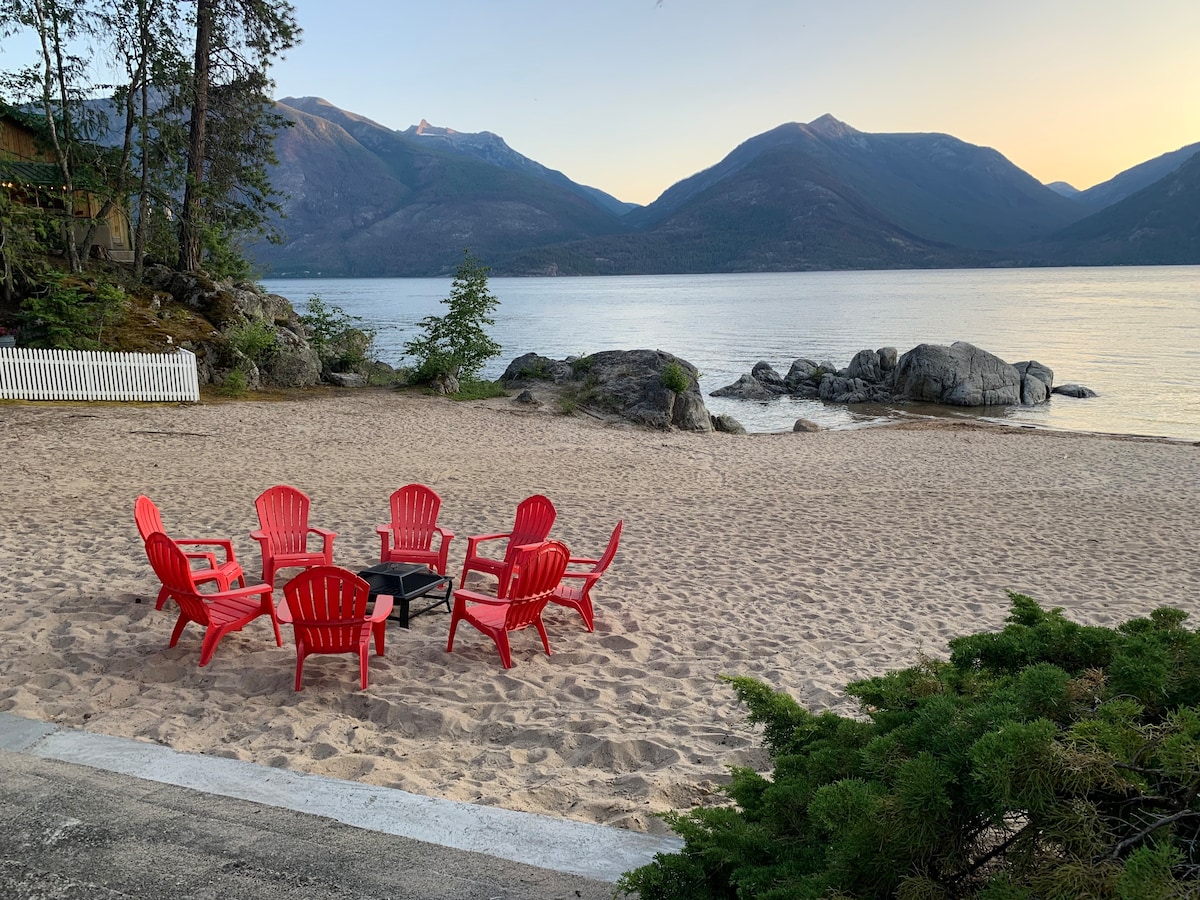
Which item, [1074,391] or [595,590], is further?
[1074,391]

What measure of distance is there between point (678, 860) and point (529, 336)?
2147 inches

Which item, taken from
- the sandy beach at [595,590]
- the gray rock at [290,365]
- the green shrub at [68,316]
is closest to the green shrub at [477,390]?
the gray rock at [290,365]

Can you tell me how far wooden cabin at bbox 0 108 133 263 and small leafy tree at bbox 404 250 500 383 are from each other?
9.69m

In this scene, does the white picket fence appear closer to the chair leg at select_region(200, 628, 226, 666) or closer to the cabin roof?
the cabin roof

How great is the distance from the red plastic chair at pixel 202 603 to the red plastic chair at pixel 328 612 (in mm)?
661

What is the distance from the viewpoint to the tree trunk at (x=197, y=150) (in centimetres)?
2150

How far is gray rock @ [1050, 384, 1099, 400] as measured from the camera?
95.0 feet

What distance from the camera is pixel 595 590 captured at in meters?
6.97

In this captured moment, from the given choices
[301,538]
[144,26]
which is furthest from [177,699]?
[144,26]

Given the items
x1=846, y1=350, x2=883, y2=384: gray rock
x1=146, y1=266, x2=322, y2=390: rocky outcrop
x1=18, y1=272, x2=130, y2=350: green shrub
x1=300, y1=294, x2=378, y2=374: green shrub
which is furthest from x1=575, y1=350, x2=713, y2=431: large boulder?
x1=846, y1=350, x2=883, y2=384: gray rock

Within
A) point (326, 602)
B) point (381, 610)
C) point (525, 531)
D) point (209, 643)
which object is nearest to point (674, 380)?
point (525, 531)

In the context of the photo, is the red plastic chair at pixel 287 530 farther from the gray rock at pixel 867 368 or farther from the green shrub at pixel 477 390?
the gray rock at pixel 867 368

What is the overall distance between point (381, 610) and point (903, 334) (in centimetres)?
5305

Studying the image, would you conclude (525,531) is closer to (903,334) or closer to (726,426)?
(726,426)
